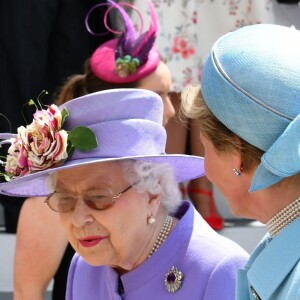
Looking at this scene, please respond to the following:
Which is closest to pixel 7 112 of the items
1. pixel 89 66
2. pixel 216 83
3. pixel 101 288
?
pixel 89 66

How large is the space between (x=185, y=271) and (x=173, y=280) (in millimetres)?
53

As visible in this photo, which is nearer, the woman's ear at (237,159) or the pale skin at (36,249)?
the woman's ear at (237,159)

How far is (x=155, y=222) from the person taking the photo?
11.4 feet

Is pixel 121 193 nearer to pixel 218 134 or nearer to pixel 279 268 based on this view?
pixel 218 134

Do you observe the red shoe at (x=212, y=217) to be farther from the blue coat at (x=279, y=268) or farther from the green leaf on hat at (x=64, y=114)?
the blue coat at (x=279, y=268)

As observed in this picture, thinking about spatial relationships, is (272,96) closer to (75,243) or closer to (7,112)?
(75,243)

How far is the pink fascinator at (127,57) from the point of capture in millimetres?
4781

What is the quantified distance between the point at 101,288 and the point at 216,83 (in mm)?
1361

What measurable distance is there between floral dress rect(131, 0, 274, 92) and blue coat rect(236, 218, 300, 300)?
3.63 m

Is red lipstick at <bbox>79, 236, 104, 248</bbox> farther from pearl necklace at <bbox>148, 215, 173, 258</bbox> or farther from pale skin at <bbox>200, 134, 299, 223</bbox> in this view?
pale skin at <bbox>200, 134, 299, 223</bbox>

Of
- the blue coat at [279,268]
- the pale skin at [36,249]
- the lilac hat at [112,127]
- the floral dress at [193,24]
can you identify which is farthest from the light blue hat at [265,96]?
the floral dress at [193,24]

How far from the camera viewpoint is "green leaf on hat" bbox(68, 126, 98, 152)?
3.27m

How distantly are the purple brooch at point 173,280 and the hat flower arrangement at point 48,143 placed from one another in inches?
20.9

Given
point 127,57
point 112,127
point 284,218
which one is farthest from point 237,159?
point 127,57
